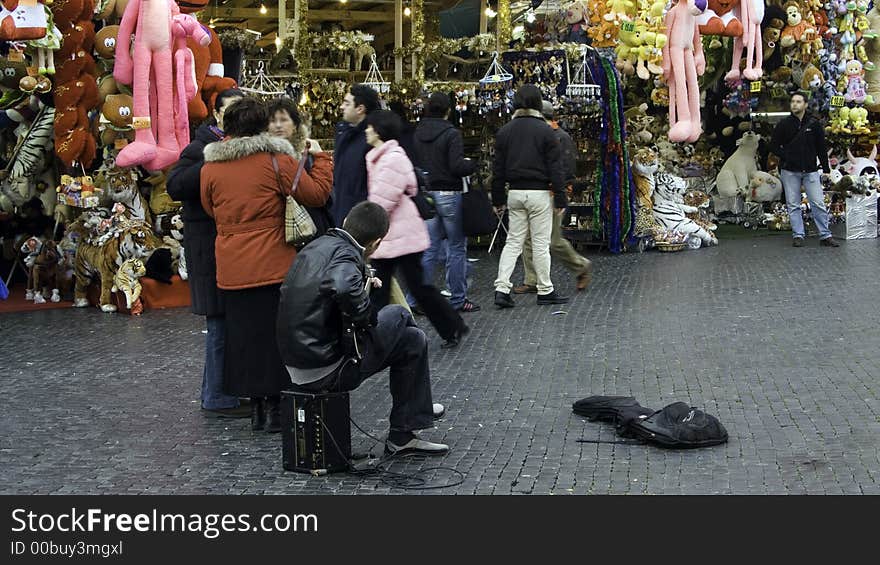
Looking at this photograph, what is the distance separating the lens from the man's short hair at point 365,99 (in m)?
8.24

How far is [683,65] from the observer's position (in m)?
14.2

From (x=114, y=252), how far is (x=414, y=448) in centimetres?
561

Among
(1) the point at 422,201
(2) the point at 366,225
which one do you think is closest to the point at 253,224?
(2) the point at 366,225

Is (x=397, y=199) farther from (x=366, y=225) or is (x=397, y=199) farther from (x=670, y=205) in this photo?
(x=670, y=205)

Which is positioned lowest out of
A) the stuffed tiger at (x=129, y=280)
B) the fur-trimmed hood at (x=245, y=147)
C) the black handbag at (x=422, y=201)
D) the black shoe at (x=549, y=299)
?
the black shoe at (x=549, y=299)

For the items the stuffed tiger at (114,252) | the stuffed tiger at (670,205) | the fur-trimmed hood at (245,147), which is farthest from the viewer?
the stuffed tiger at (670,205)

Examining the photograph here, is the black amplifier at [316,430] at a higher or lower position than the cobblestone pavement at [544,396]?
higher

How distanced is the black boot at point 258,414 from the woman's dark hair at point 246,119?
1.36 meters

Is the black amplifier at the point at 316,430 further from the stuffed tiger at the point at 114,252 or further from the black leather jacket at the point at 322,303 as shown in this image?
the stuffed tiger at the point at 114,252

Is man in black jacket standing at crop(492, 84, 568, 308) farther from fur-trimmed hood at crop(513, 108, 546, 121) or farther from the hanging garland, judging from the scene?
the hanging garland

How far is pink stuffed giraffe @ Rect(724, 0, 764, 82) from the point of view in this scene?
14727mm

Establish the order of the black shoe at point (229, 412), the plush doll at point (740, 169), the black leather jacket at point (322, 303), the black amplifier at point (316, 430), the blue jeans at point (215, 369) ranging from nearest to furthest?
the black leather jacket at point (322, 303) < the black amplifier at point (316, 430) < the blue jeans at point (215, 369) < the black shoe at point (229, 412) < the plush doll at point (740, 169)

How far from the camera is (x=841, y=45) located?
16.4 m

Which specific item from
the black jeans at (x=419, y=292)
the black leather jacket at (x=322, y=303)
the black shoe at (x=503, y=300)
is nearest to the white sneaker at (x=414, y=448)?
the black leather jacket at (x=322, y=303)
